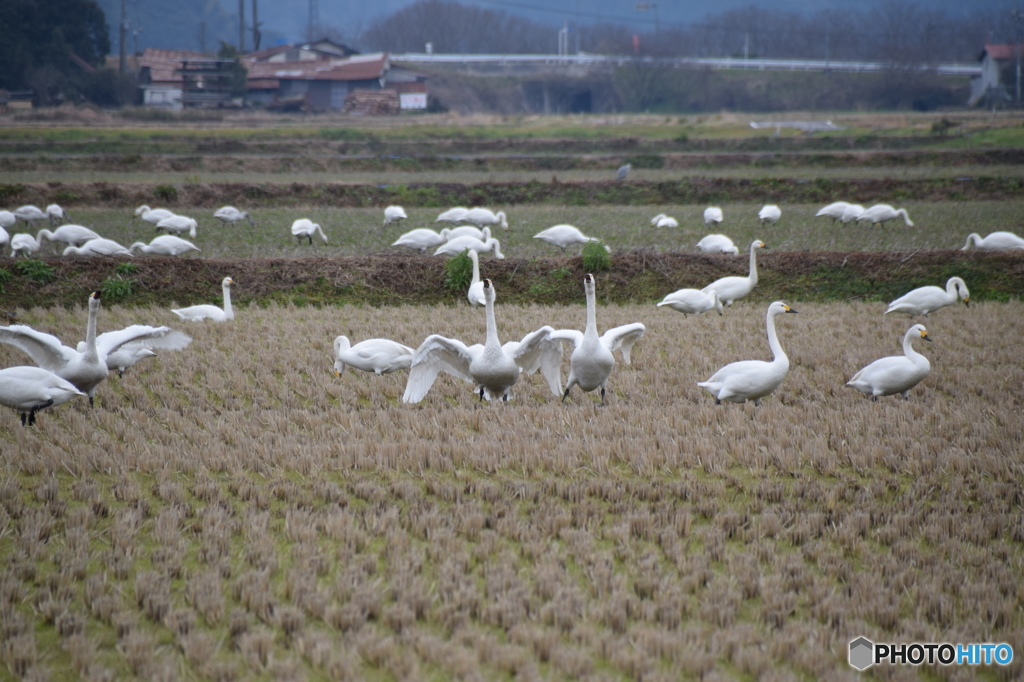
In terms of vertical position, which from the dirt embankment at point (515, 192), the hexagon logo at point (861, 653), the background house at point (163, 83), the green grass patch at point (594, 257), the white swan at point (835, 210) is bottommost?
the hexagon logo at point (861, 653)

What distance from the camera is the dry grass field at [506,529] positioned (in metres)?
4.10

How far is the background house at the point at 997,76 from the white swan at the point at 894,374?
6507cm

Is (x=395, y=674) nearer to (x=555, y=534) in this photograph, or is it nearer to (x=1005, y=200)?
(x=555, y=534)

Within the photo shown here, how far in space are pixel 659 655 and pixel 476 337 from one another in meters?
6.98

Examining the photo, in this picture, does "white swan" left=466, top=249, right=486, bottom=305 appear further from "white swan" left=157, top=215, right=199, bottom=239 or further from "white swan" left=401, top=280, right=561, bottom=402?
"white swan" left=157, top=215, right=199, bottom=239

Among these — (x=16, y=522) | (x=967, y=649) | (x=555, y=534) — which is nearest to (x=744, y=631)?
(x=967, y=649)

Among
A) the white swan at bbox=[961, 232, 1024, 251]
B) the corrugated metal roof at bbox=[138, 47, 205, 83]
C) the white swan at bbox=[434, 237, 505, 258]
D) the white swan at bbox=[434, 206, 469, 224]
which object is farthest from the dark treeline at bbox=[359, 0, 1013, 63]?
the white swan at bbox=[434, 237, 505, 258]

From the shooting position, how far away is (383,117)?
5656 cm

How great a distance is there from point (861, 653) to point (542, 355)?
4.65 metres

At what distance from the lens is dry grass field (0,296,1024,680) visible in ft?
13.4

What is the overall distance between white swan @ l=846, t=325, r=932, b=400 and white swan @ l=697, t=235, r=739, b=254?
805 cm

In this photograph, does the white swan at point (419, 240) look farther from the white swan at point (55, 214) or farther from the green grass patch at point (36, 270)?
the white swan at point (55, 214)

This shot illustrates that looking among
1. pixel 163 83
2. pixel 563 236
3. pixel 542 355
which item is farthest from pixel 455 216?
pixel 163 83

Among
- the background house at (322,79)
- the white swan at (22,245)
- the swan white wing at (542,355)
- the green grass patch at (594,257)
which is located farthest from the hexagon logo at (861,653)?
the background house at (322,79)
